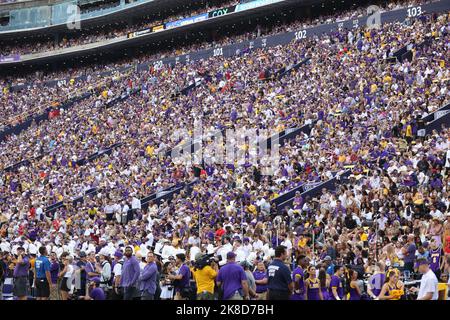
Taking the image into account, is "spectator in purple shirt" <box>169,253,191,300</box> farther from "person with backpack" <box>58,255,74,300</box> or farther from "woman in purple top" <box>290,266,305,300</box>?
"person with backpack" <box>58,255,74,300</box>

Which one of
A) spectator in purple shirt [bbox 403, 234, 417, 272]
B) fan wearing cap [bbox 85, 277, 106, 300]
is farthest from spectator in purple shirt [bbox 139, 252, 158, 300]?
spectator in purple shirt [bbox 403, 234, 417, 272]

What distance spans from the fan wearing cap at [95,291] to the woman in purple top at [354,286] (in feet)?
13.0

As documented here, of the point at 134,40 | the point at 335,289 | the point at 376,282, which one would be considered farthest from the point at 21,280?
the point at 134,40

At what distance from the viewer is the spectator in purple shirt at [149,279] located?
40.3 ft

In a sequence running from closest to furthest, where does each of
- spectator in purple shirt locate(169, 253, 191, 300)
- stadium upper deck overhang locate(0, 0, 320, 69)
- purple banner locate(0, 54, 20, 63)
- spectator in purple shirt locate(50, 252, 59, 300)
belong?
spectator in purple shirt locate(169, 253, 191, 300), spectator in purple shirt locate(50, 252, 59, 300), stadium upper deck overhang locate(0, 0, 320, 69), purple banner locate(0, 54, 20, 63)

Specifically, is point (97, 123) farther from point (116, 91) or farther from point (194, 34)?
point (194, 34)

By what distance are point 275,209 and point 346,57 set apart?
11.4 m

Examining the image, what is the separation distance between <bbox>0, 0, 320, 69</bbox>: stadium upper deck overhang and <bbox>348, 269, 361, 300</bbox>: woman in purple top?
31.7 metres

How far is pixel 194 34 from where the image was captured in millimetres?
50375

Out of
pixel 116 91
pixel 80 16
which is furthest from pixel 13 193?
pixel 80 16

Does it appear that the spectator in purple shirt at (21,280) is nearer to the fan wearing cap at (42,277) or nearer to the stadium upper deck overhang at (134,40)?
the fan wearing cap at (42,277)

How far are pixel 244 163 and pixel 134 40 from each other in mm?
28570

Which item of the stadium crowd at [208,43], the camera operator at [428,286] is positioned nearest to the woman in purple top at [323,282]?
the camera operator at [428,286]

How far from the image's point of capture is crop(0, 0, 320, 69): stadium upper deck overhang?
43844 millimetres
